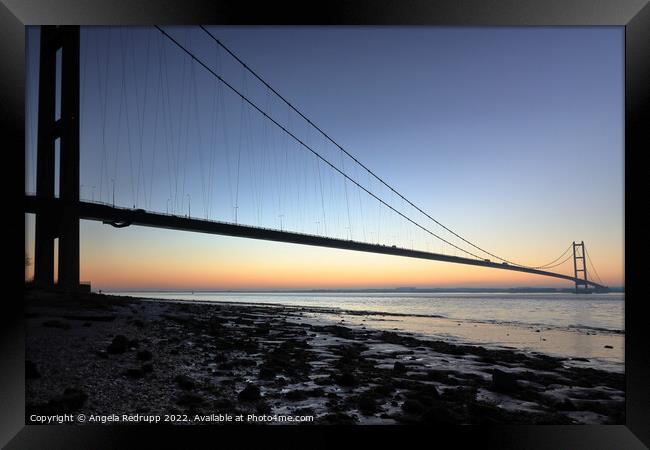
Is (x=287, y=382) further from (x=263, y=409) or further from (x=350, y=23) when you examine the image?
(x=350, y=23)

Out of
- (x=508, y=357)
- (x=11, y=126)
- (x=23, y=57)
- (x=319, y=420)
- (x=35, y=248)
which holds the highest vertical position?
(x=23, y=57)

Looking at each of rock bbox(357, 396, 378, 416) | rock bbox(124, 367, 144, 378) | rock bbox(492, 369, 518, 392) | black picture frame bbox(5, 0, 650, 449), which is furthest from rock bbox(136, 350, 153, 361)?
rock bbox(492, 369, 518, 392)

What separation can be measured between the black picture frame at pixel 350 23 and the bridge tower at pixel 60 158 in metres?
12.4

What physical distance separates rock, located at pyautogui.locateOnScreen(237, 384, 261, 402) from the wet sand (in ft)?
0.03

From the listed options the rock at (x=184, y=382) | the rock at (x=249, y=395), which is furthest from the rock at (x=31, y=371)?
the rock at (x=249, y=395)

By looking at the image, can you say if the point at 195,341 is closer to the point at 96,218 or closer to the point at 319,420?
the point at 319,420

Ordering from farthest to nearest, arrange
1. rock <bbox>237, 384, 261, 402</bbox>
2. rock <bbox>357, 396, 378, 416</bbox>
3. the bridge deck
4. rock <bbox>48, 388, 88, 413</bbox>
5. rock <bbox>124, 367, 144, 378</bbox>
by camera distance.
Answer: the bridge deck, rock <bbox>124, 367, 144, 378</bbox>, rock <bbox>237, 384, 261, 402</bbox>, rock <bbox>357, 396, 378, 416</bbox>, rock <bbox>48, 388, 88, 413</bbox>

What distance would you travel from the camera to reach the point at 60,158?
1617 centimetres

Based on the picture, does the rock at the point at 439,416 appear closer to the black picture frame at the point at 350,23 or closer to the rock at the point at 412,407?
the rock at the point at 412,407

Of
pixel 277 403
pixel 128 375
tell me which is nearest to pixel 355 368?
pixel 277 403

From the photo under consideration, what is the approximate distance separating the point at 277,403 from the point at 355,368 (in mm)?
2099

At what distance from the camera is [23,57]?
3.74m

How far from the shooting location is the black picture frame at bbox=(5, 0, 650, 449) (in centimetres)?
348

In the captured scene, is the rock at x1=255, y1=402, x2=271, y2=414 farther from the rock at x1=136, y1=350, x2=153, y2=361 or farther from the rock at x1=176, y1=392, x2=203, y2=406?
the rock at x1=136, y1=350, x2=153, y2=361
